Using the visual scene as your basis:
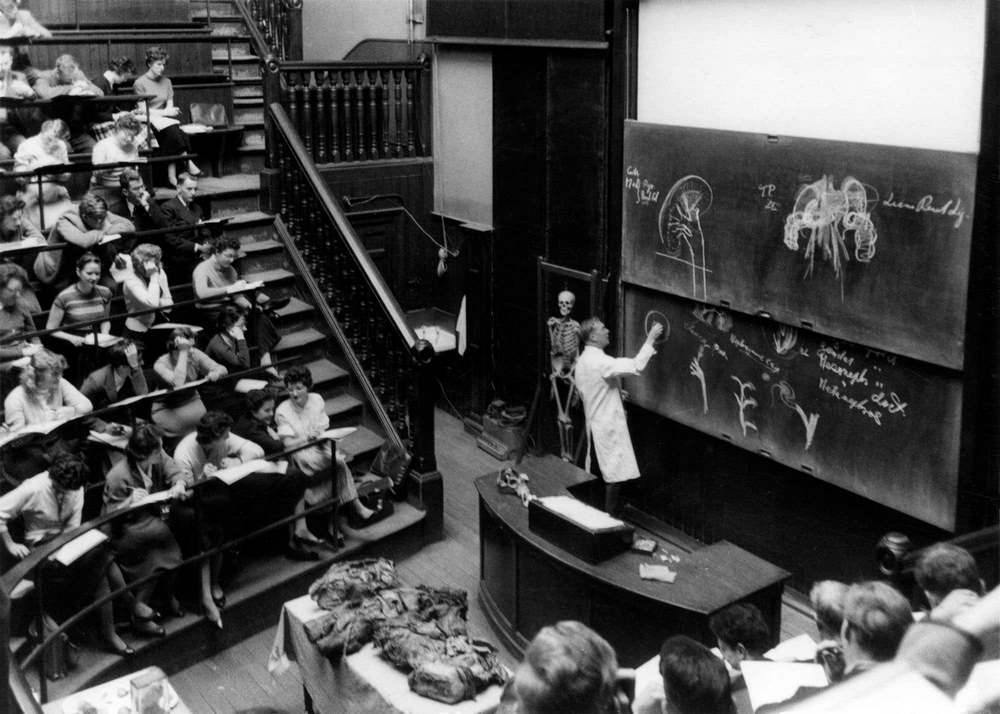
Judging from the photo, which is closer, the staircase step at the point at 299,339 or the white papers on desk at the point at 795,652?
the white papers on desk at the point at 795,652

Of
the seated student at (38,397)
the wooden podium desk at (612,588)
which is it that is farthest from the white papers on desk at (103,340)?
the wooden podium desk at (612,588)

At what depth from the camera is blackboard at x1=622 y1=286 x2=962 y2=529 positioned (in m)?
6.27

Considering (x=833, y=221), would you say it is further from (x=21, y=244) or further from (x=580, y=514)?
(x=21, y=244)

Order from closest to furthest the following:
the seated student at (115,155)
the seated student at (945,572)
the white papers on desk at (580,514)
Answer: the seated student at (945,572) → the white papers on desk at (580,514) → the seated student at (115,155)

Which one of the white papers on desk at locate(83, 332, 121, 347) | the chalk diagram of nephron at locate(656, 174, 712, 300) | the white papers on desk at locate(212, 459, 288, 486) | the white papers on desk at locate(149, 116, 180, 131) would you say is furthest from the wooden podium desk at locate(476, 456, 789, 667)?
the white papers on desk at locate(149, 116, 180, 131)

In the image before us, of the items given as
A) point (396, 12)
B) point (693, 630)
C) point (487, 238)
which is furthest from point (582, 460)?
point (396, 12)

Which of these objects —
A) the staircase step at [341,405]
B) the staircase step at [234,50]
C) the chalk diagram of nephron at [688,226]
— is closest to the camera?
the chalk diagram of nephron at [688,226]

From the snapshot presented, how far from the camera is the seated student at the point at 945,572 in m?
3.13

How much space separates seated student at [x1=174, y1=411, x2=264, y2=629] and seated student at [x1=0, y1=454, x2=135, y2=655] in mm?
722

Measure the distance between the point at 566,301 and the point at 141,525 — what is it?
3993 mm

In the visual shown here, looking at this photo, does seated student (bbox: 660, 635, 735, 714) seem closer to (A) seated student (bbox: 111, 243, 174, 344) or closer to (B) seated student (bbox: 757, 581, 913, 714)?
(B) seated student (bbox: 757, 581, 913, 714)

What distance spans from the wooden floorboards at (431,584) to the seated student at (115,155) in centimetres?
355

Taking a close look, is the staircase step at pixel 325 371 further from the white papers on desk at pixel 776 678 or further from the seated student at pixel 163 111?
the white papers on desk at pixel 776 678

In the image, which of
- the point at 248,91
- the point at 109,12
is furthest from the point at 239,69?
the point at 109,12
